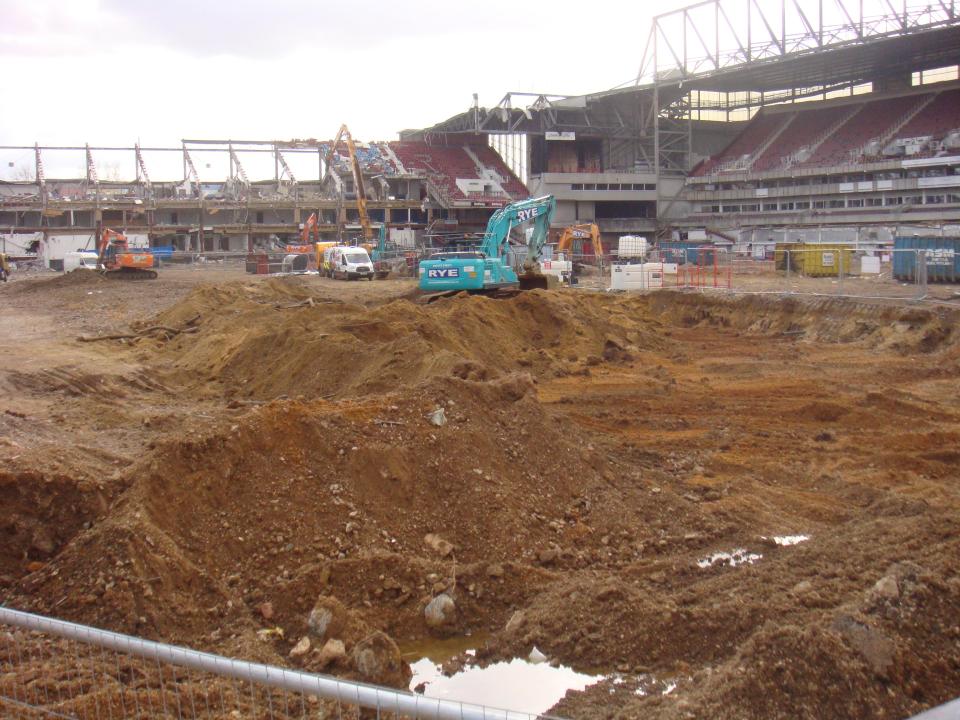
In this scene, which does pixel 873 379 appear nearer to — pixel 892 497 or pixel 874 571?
pixel 892 497

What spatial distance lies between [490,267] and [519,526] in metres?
18.6

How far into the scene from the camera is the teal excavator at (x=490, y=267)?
27.2 m

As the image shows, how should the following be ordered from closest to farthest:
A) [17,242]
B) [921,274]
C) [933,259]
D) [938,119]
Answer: [921,274]
[933,259]
[938,119]
[17,242]

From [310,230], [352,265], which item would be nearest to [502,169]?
[310,230]

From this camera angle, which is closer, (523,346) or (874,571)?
(874,571)

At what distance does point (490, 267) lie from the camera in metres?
27.4

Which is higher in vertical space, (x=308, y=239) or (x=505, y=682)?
(x=308, y=239)

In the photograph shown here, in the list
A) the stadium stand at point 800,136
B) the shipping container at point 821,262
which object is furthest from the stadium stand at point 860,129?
the shipping container at point 821,262

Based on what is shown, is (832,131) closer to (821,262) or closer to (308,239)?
(821,262)

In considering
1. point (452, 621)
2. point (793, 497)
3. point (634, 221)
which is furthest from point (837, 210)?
point (452, 621)

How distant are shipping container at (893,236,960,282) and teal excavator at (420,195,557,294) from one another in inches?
425

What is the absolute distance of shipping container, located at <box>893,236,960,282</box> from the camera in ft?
91.0

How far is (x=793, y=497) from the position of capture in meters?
11.1

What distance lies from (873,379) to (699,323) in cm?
1031
